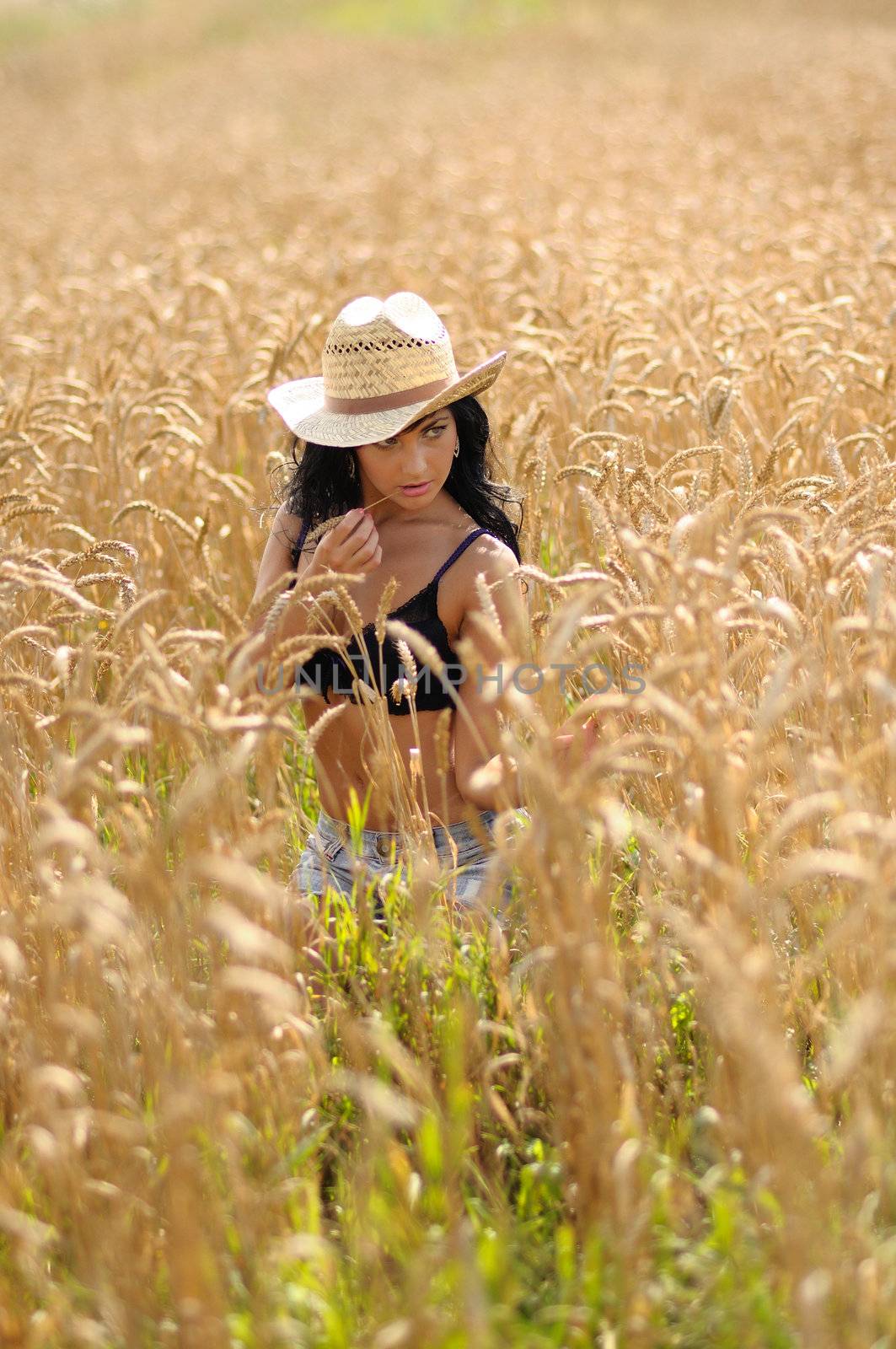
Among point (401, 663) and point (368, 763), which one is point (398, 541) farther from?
point (368, 763)

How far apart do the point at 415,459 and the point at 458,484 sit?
0.21 metres

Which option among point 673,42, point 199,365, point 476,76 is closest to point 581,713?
point 199,365

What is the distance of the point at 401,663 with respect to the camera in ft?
7.48

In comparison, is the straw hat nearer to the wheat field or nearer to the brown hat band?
the brown hat band

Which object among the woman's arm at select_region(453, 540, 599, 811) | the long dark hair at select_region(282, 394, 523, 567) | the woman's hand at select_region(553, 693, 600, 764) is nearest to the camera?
the woman's hand at select_region(553, 693, 600, 764)

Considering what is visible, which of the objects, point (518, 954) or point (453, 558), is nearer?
point (518, 954)

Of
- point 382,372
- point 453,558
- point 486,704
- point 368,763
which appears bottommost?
point 368,763

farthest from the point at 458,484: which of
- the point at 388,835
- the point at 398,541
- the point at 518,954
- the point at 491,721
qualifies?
the point at 518,954

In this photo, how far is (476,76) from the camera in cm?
2116

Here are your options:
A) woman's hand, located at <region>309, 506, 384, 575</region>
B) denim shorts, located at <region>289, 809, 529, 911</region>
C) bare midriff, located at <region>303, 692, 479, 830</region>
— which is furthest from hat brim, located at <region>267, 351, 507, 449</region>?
denim shorts, located at <region>289, 809, 529, 911</region>

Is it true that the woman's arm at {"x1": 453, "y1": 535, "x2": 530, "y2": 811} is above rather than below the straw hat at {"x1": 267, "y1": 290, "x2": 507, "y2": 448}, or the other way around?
below

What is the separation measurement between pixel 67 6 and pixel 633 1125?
42.7m

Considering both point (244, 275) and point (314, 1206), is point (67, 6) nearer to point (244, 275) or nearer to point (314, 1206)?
point (244, 275)

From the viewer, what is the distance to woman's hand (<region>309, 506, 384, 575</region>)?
2.21 meters
